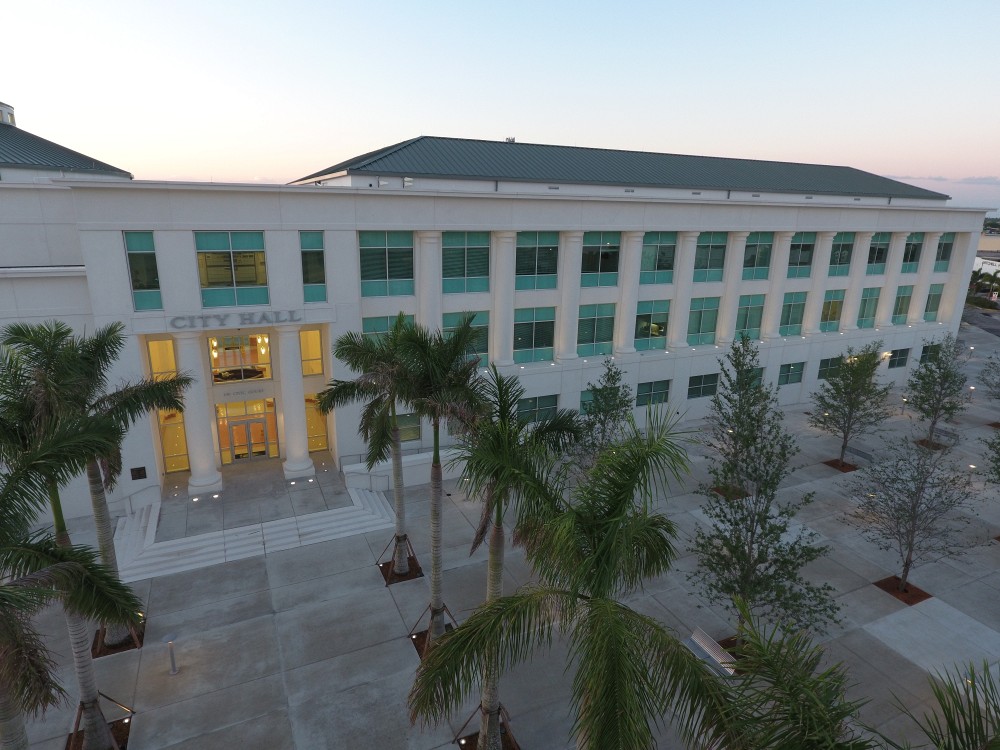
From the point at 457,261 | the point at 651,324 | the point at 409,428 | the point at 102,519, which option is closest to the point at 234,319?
the point at 409,428

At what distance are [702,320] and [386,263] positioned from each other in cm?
1901

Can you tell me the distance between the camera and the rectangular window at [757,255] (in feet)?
112

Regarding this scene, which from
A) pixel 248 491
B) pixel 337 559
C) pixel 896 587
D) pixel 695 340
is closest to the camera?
pixel 896 587

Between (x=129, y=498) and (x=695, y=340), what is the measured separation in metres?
29.4

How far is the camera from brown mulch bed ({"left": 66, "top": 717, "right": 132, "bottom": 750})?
12.9 metres

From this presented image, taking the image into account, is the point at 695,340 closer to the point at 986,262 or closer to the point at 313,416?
the point at 313,416

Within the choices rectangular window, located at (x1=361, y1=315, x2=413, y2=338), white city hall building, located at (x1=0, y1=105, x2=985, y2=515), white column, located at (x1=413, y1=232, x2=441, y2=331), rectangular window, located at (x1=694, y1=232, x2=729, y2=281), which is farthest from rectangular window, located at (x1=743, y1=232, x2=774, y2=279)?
rectangular window, located at (x1=361, y1=315, x2=413, y2=338)

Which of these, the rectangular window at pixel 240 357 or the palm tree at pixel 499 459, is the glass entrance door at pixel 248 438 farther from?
the palm tree at pixel 499 459

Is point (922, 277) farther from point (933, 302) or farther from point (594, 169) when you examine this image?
point (594, 169)

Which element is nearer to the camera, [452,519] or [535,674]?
[535,674]

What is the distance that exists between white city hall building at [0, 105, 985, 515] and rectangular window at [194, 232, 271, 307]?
77 mm

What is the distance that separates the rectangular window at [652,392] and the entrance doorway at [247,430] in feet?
63.9

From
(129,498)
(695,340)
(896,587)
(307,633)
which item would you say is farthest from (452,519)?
(695,340)

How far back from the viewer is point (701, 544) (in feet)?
47.5
